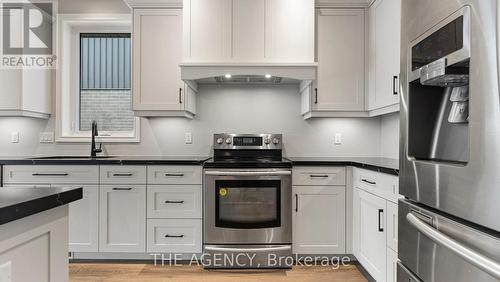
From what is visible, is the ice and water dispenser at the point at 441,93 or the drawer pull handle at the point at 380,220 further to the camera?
the drawer pull handle at the point at 380,220

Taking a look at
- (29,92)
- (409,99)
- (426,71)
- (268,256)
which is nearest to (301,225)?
(268,256)

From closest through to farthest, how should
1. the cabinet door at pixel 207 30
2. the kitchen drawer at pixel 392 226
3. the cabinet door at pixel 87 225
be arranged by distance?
the kitchen drawer at pixel 392 226, the cabinet door at pixel 87 225, the cabinet door at pixel 207 30

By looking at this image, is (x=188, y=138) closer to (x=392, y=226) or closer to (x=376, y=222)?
(x=376, y=222)

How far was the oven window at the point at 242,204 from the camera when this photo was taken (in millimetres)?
2537

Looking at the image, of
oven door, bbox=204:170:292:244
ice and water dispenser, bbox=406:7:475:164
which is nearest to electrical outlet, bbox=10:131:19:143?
oven door, bbox=204:170:292:244

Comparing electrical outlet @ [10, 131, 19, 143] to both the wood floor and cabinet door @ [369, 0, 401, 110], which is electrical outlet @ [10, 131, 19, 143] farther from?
cabinet door @ [369, 0, 401, 110]

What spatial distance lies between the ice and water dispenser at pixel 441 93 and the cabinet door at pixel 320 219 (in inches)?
59.7

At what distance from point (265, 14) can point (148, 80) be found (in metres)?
1.22

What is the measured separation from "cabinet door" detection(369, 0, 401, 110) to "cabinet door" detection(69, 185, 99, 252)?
2504 millimetres

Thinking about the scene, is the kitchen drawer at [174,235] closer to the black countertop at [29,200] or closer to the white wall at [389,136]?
the black countertop at [29,200]

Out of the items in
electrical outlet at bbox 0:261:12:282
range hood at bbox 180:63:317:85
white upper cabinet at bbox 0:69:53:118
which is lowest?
electrical outlet at bbox 0:261:12:282

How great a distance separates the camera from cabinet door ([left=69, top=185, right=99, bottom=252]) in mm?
2609

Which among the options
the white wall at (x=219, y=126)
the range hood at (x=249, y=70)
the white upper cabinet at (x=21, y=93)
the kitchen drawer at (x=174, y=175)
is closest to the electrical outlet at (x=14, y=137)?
the white wall at (x=219, y=126)

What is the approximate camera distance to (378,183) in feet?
6.88
